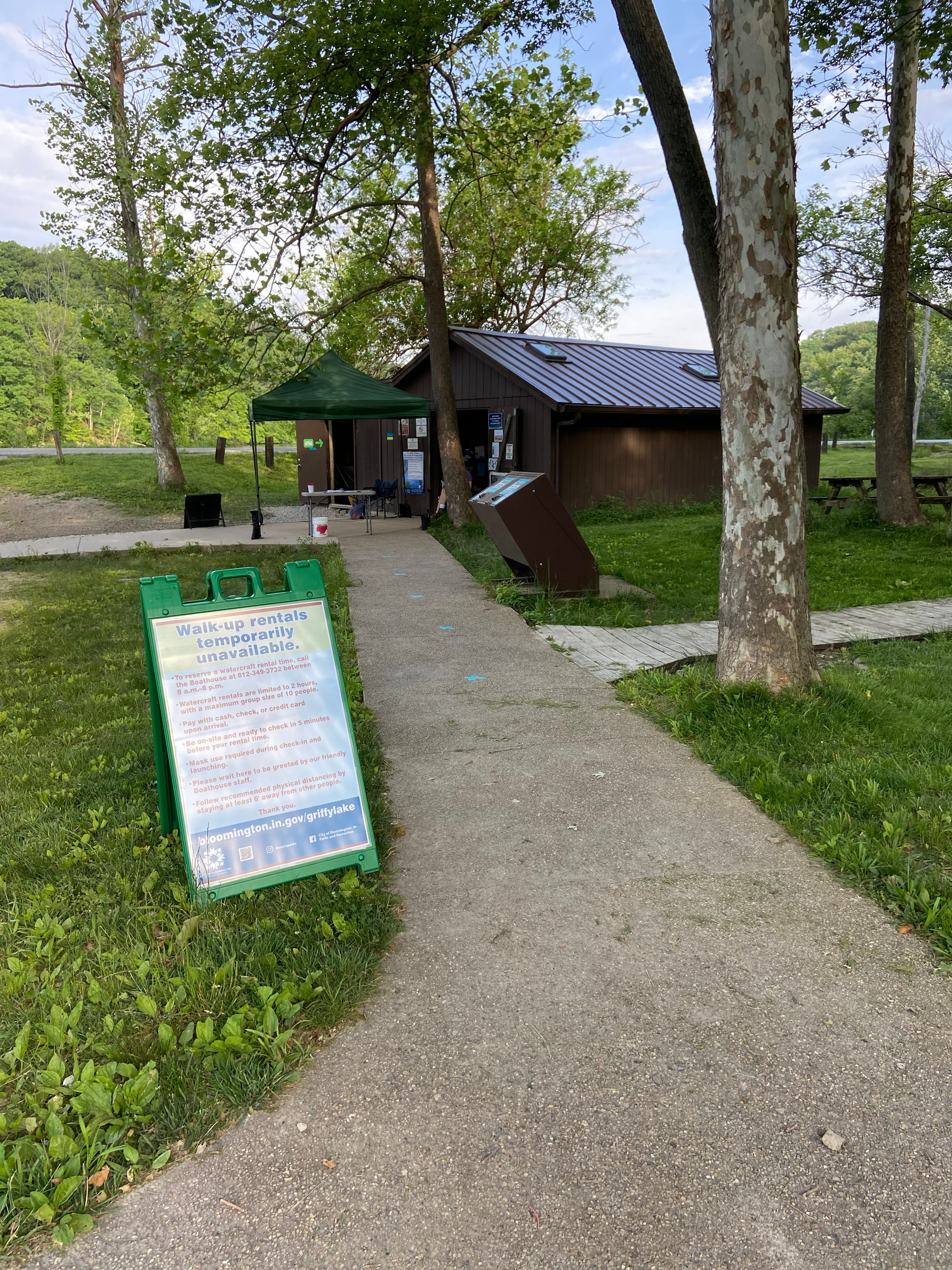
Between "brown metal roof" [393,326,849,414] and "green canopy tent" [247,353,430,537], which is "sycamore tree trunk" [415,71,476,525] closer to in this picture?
"green canopy tent" [247,353,430,537]

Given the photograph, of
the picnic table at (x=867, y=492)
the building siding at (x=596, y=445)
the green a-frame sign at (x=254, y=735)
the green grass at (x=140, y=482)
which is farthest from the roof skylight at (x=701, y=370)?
the green a-frame sign at (x=254, y=735)

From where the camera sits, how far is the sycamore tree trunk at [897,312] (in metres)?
12.8

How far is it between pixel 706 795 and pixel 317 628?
218cm

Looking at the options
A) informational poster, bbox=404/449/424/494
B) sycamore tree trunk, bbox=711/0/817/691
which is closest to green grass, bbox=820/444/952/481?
informational poster, bbox=404/449/424/494

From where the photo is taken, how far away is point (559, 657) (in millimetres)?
7121

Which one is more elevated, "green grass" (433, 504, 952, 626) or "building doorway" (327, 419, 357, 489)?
"building doorway" (327, 419, 357, 489)

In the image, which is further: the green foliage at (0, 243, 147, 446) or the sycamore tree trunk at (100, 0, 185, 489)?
the green foliage at (0, 243, 147, 446)

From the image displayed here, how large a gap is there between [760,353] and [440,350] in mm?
12030

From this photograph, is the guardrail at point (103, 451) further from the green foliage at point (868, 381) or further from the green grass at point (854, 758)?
the green grass at point (854, 758)

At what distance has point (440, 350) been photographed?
54.1 ft

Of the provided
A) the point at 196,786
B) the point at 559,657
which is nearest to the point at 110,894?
the point at 196,786

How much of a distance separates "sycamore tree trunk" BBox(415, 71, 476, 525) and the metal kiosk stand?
6.82m

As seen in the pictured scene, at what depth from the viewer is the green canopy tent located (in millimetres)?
15266

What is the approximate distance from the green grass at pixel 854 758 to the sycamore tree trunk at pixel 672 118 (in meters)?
3.37
